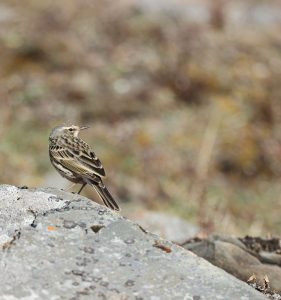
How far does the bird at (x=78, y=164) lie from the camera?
26.1ft

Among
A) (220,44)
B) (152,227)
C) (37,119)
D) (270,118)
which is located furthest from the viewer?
(220,44)

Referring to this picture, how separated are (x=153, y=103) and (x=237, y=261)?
450 inches

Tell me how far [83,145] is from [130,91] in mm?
10770

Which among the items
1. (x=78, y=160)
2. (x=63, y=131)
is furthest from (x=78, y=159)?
(x=63, y=131)

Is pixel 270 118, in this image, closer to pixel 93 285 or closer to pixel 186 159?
pixel 186 159

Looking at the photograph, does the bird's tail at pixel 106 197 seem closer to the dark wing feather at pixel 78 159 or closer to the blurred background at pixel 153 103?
the dark wing feather at pixel 78 159

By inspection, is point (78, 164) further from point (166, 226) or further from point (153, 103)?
point (153, 103)

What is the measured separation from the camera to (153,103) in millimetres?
18688

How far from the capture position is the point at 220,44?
22859 mm

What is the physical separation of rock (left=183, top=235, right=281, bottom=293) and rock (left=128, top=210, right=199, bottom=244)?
8.56 feet

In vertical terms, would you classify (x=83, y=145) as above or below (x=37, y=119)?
above

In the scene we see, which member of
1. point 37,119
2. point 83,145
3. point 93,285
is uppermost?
point 93,285

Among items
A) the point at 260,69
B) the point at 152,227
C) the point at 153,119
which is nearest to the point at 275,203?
the point at 153,119

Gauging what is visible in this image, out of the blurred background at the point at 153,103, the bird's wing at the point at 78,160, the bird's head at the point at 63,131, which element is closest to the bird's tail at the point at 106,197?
the bird's wing at the point at 78,160
